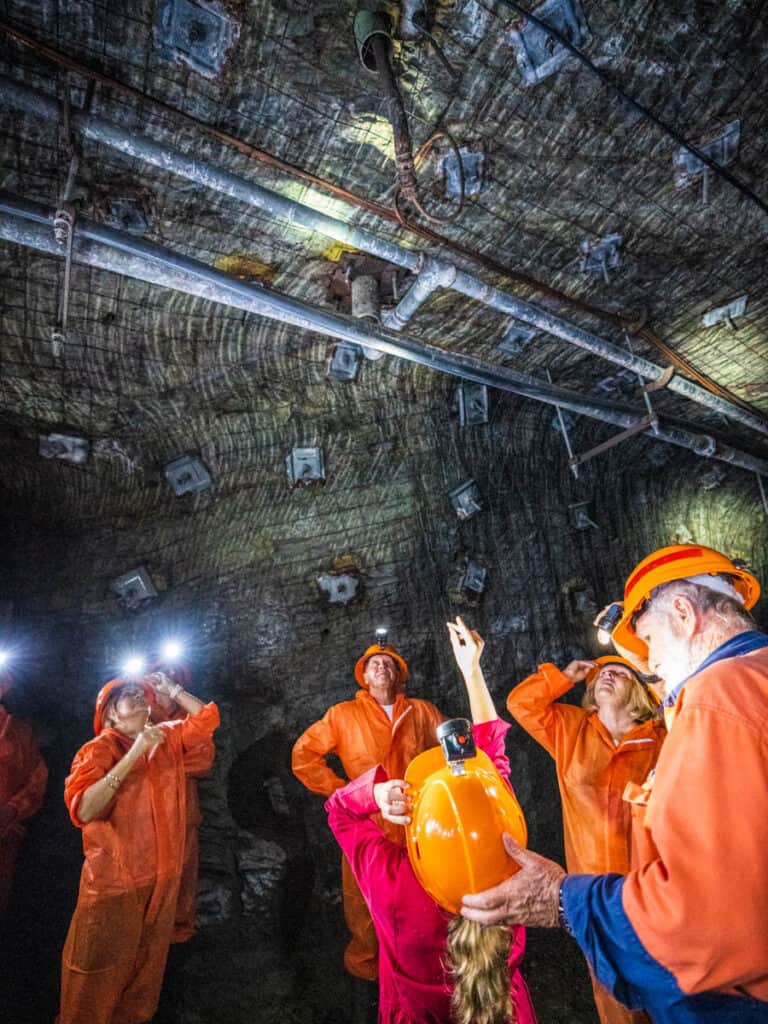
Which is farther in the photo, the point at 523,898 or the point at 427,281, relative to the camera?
the point at 427,281

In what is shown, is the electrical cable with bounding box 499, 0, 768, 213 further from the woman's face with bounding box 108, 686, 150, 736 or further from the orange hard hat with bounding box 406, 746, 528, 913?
the woman's face with bounding box 108, 686, 150, 736

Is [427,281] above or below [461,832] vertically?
above

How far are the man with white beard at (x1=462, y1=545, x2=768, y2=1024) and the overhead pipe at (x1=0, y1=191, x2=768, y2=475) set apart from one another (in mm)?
2991

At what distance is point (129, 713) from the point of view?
3.40 m

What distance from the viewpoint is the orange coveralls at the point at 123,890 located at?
2.83m

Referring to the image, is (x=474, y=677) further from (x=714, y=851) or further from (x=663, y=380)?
(x=663, y=380)

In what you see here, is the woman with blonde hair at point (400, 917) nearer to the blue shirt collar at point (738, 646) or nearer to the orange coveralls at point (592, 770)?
the orange coveralls at point (592, 770)

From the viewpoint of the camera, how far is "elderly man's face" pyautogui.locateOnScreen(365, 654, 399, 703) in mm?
4020

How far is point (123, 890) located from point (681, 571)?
3529mm

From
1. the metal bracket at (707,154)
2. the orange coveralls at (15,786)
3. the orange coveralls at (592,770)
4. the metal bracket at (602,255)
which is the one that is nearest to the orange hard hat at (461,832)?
the orange coveralls at (592,770)

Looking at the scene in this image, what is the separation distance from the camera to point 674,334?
4.91 m

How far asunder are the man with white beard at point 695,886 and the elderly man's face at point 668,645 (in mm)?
147

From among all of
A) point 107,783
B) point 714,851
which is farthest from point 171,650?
point 714,851

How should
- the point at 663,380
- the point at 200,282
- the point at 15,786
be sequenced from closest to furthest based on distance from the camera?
1. the point at 200,282
2. the point at 15,786
3. the point at 663,380
